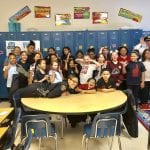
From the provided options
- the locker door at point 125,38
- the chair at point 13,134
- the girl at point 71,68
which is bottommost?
the chair at point 13,134

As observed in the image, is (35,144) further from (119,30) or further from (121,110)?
(119,30)

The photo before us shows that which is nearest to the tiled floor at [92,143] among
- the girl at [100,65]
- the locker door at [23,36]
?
the girl at [100,65]

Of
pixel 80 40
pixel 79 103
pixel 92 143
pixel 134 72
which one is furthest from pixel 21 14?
pixel 92 143

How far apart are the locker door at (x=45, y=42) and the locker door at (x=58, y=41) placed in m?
0.11

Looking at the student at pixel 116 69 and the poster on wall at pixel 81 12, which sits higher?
the poster on wall at pixel 81 12

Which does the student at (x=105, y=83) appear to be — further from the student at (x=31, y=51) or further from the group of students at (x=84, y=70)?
the student at (x=31, y=51)

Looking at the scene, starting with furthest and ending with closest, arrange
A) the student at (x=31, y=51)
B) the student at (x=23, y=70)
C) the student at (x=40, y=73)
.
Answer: the student at (x=31, y=51) < the student at (x=23, y=70) < the student at (x=40, y=73)

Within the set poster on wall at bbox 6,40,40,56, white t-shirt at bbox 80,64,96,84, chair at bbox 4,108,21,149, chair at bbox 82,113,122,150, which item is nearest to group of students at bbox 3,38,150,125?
white t-shirt at bbox 80,64,96,84

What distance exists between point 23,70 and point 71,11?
2.85 meters

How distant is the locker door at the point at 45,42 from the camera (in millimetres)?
7133

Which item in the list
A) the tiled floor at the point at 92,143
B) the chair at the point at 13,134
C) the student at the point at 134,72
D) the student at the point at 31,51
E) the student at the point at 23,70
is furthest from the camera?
the student at the point at 31,51

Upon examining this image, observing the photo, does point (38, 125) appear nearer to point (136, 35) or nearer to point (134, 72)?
point (134, 72)

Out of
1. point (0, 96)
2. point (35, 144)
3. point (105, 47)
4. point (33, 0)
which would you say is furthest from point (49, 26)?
point (35, 144)

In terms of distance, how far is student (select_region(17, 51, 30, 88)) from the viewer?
564cm
